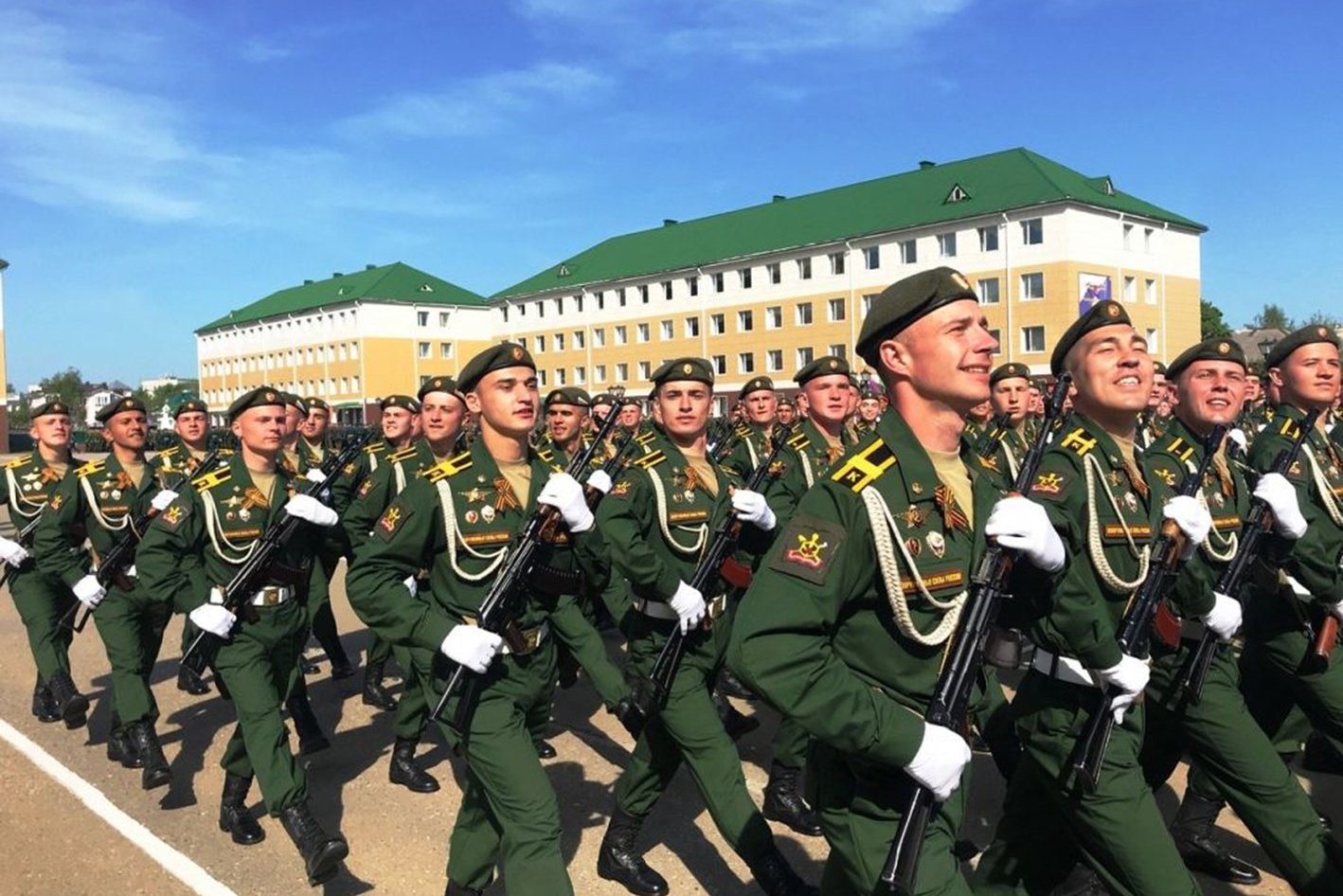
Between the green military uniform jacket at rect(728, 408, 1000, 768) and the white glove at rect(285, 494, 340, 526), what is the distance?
366 cm

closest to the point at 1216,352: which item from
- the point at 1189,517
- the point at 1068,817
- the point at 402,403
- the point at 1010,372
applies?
the point at 1189,517

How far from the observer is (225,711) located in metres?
7.64

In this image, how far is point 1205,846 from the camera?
4.55 metres

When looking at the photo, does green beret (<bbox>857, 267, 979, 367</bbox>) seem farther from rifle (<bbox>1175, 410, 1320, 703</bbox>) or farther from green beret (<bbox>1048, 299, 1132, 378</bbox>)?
rifle (<bbox>1175, 410, 1320, 703</bbox>)

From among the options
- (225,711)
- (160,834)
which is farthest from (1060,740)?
(225,711)

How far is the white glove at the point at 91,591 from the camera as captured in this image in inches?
272

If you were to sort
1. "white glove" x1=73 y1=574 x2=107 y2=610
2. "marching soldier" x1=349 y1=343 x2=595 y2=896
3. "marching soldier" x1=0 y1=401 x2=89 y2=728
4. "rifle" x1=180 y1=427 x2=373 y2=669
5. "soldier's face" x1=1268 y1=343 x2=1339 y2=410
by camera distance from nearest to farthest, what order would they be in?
"marching soldier" x1=349 y1=343 x2=595 y2=896 < "soldier's face" x1=1268 y1=343 x2=1339 y2=410 < "rifle" x1=180 y1=427 x2=373 y2=669 < "white glove" x1=73 y1=574 x2=107 y2=610 < "marching soldier" x1=0 y1=401 x2=89 y2=728

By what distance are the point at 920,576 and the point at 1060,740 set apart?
112 cm

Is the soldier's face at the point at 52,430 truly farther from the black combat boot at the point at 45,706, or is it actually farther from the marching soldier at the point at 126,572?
the black combat boot at the point at 45,706

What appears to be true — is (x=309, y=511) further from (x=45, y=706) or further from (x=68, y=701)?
(x=45, y=706)

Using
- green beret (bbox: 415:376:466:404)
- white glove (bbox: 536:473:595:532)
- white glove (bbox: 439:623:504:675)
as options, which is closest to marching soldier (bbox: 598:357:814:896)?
white glove (bbox: 536:473:595:532)

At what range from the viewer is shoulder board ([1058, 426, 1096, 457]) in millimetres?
3645

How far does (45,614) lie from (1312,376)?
8299mm

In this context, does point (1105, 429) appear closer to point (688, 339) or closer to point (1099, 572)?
point (1099, 572)
